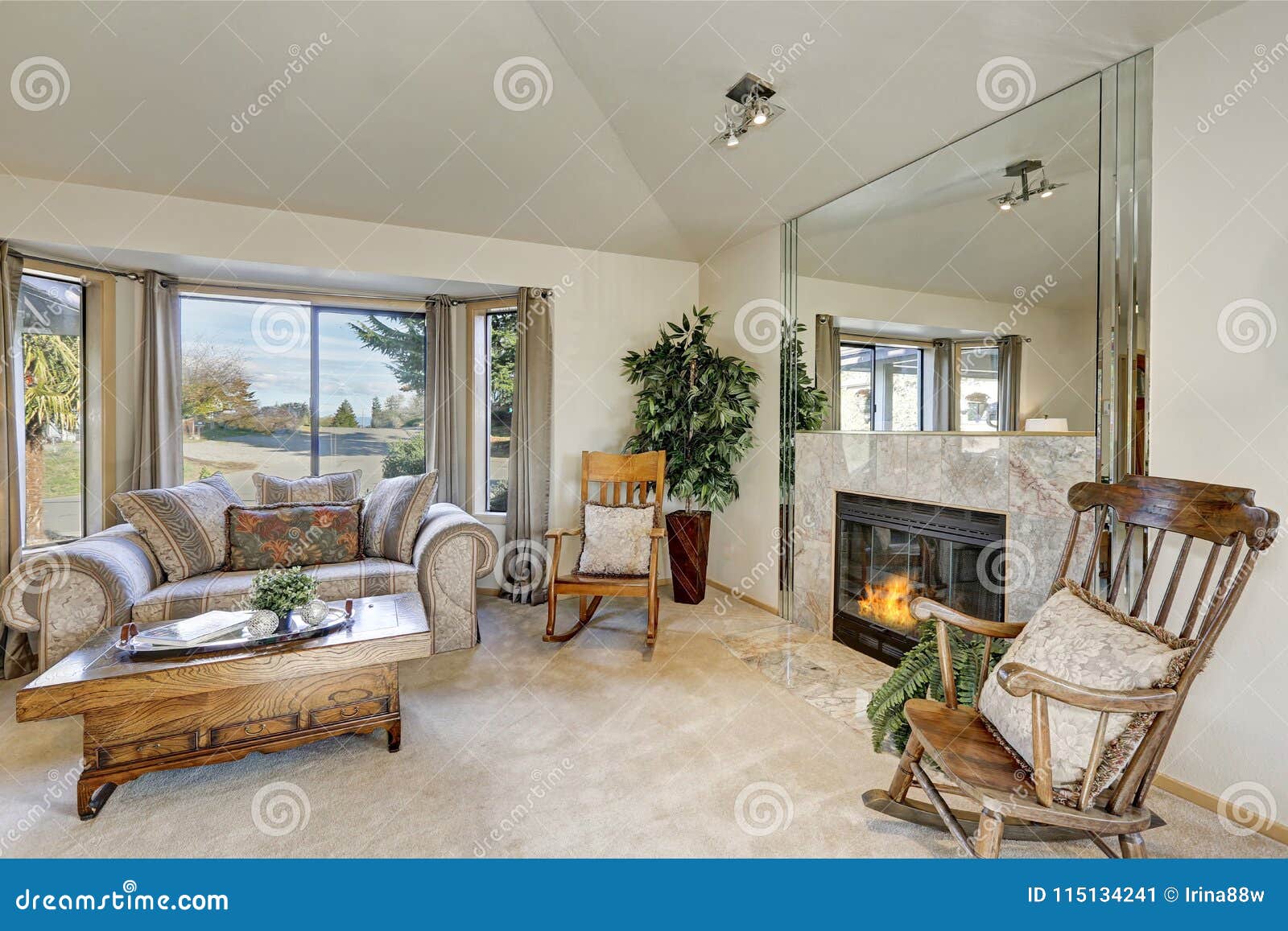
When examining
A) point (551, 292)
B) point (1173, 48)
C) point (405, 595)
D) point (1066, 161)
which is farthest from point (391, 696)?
point (1173, 48)

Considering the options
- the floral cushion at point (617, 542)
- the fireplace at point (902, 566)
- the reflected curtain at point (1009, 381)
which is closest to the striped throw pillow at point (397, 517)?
the floral cushion at point (617, 542)

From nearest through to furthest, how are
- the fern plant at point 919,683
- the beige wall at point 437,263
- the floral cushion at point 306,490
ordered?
the fern plant at point 919,683 → the beige wall at point 437,263 → the floral cushion at point 306,490

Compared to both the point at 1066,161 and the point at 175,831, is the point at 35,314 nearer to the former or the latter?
the point at 175,831

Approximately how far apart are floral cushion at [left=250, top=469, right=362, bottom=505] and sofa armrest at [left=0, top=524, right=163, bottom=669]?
1.02 m

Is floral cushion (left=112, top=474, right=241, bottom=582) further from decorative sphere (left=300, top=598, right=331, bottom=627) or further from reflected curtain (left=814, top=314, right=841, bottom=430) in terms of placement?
reflected curtain (left=814, top=314, right=841, bottom=430)

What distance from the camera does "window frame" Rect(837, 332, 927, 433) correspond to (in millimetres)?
3061

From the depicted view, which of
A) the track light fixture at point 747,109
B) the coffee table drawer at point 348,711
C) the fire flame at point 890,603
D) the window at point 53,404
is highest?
the track light fixture at point 747,109

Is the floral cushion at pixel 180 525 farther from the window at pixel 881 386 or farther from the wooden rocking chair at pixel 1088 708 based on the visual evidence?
the window at pixel 881 386

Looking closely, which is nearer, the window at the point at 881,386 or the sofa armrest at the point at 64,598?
the sofa armrest at the point at 64,598

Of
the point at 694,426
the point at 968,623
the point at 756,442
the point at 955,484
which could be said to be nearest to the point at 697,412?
the point at 694,426

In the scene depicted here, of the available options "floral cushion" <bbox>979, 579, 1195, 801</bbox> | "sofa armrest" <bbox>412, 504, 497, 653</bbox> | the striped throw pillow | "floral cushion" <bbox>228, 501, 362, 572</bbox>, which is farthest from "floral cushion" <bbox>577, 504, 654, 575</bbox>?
"floral cushion" <bbox>979, 579, 1195, 801</bbox>

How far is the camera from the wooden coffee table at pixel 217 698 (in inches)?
75.0

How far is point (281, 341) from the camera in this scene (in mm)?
4371

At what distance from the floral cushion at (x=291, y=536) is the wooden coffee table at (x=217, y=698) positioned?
40.1 inches
